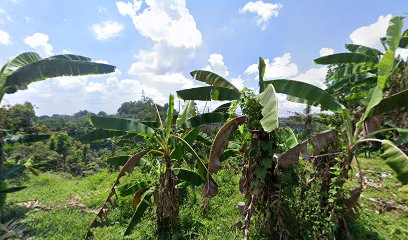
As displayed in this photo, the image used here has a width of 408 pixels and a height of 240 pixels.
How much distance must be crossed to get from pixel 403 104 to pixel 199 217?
210 inches

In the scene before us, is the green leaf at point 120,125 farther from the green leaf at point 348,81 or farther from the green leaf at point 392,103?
the green leaf at point 348,81

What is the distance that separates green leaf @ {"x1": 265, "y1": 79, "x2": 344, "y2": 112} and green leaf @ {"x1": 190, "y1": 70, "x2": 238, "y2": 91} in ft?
3.81

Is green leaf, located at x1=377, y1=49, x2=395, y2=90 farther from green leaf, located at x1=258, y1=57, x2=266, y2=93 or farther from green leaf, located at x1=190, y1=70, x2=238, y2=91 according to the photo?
green leaf, located at x1=190, y1=70, x2=238, y2=91

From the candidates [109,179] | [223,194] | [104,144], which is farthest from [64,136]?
[223,194]

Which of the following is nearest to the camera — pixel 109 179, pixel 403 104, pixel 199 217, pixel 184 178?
pixel 403 104

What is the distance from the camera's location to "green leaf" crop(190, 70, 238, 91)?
6.04 meters

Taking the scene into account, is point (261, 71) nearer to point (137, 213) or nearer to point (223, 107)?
point (223, 107)

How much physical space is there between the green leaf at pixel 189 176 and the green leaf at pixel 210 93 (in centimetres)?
183

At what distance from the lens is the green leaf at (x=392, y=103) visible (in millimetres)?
4434

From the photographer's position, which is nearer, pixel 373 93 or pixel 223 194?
pixel 373 93

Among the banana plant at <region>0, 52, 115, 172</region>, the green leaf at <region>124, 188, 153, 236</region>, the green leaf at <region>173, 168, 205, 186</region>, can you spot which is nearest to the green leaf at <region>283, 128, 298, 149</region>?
the green leaf at <region>173, 168, 205, 186</region>

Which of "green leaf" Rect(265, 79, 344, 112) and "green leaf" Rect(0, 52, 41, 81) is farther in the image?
"green leaf" Rect(0, 52, 41, 81)

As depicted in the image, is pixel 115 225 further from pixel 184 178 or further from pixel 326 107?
pixel 326 107

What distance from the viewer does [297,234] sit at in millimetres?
5141
